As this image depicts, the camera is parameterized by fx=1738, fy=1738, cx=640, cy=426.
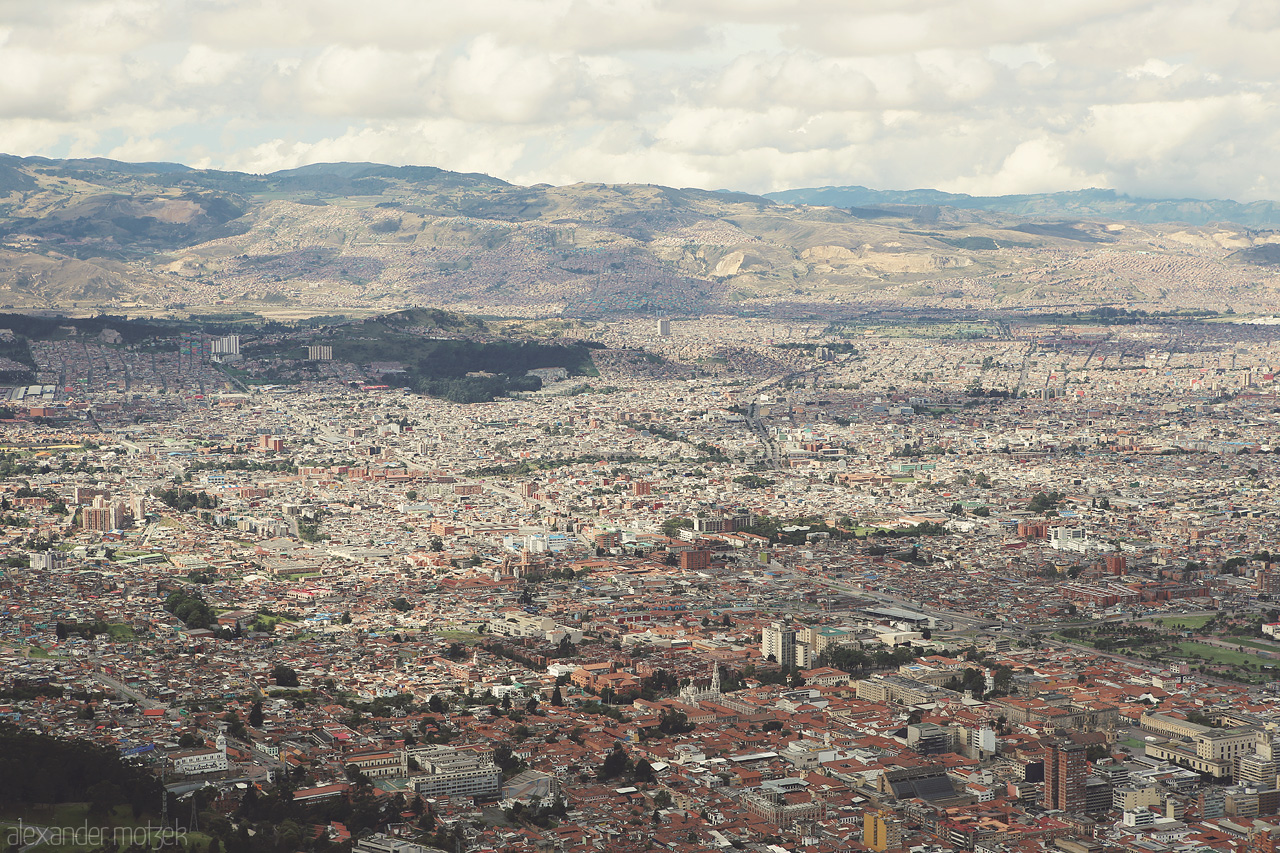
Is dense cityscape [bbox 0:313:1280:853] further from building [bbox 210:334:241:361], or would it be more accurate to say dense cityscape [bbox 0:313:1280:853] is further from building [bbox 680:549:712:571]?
building [bbox 210:334:241:361]

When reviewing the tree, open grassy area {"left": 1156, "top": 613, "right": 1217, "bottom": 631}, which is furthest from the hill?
the tree

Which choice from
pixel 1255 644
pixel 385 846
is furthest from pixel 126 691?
pixel 1255 644

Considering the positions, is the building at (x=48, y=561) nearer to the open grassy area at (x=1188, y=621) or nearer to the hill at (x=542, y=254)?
the open grassy area at (x=1188, y=621)

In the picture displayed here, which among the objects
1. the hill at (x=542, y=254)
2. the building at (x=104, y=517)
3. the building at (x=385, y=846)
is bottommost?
the building at (x=385, y=846)

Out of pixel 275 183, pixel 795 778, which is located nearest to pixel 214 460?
pixel 795 778

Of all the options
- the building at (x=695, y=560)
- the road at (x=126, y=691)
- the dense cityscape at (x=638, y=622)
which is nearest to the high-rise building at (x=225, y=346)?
the dense cityscape at (x=638, y=622)

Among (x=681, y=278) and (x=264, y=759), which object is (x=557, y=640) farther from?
(x=681, y=278)
